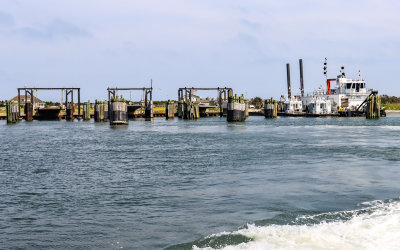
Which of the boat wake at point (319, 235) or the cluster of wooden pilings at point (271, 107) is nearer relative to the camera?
the boat wake at point (319, 235)

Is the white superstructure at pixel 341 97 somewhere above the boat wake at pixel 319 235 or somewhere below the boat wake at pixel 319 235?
above

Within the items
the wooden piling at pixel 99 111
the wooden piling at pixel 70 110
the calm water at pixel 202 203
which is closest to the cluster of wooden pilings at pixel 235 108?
the wooden piling at pixel 99 111

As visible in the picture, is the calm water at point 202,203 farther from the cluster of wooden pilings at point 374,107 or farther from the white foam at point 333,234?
the cluster of wooden pilings at point 374,107

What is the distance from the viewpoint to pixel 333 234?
1098cm

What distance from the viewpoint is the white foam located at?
10352 millimetres

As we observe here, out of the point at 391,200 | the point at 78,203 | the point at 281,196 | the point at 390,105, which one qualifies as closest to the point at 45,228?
the point at 78,203

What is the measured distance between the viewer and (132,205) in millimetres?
14766

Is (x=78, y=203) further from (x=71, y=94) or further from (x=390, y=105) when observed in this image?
(x=390, y=105)

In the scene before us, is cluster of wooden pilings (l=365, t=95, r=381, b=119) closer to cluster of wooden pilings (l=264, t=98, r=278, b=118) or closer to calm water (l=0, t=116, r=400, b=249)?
cluster of wooden pilings (l=264, t=98, r=278, b=118)

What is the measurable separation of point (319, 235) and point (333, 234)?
393mm

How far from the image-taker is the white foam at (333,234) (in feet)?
34.0

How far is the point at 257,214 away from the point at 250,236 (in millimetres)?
2309

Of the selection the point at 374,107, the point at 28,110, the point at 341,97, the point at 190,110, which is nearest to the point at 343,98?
the point at 341,97

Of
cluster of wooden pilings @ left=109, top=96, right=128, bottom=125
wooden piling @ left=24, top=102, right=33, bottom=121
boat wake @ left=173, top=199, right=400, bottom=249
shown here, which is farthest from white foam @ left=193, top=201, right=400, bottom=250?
wooden piling @ left=24, top=102, right=33, bottom=121
